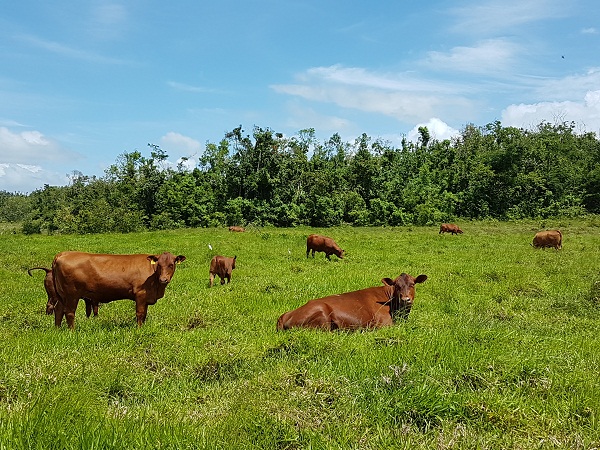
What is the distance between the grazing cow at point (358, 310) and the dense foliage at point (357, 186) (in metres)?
44.0

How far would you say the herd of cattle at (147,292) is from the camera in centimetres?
794

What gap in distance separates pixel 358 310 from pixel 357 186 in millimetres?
51349

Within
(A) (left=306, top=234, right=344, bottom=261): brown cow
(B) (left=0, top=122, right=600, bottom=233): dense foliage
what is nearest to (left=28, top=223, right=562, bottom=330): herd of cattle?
(A) (left=306, top=234, right=344, bottom=261): brown cow

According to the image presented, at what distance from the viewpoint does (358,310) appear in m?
8.10

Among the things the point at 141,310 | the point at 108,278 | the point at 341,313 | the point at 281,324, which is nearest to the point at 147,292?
the point at 141,310

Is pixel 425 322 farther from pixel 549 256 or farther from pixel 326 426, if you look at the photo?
pixel 549 256

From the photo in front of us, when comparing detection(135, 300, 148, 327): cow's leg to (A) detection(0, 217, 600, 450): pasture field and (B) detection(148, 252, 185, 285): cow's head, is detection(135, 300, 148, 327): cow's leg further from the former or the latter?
(B) detection(148, 252, 185, 285): cow's head

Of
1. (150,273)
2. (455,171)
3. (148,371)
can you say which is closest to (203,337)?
(148,371)

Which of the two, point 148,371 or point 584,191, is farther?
point 584,191

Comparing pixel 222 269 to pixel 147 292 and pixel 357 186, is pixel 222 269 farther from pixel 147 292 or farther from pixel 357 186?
pixel 357 186

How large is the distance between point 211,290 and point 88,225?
34.6 meters

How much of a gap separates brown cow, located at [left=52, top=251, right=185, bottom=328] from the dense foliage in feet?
145

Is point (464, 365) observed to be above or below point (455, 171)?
below

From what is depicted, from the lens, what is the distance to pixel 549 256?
19.6 metres
